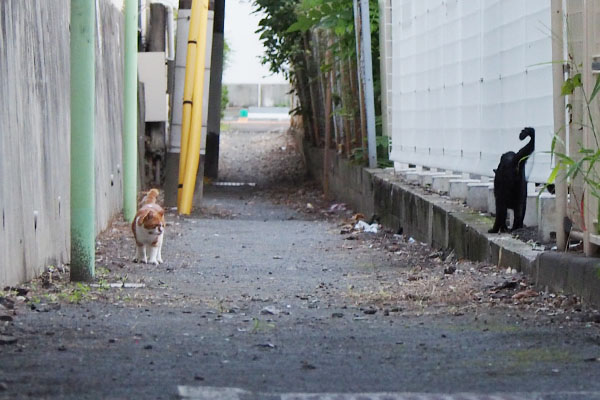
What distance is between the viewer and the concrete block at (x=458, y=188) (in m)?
9.56

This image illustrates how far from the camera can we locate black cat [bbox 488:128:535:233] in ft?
23.7

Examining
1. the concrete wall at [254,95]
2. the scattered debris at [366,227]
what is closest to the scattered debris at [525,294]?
the scattered debris at [366,227]

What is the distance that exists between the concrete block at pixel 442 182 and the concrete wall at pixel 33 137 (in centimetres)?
366

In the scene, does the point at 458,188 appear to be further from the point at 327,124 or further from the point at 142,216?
the point at 327,124

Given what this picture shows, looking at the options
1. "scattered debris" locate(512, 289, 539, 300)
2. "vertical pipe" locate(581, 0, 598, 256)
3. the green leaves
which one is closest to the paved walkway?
"scattered debris" locate(512, 289, 539, 300)

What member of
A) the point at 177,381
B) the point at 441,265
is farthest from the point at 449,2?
the point at 177,381

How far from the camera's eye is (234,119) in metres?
37.0

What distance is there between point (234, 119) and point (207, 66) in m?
21.7

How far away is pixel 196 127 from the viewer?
14508 millimetres

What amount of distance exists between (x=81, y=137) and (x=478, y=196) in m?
3.26

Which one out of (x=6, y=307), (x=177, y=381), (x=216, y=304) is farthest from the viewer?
(x=216, y=304)

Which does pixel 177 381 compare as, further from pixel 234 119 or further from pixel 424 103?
pixel 234 119

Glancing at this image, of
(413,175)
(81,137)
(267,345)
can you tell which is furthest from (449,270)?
(413,175)

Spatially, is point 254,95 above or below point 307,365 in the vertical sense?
above
